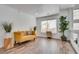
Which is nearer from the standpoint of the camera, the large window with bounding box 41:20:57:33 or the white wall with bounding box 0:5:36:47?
the white wall with bounding box 0:5:36:47

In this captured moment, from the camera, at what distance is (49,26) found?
2.41 m

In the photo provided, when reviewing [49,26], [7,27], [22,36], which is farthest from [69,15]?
[7,27]

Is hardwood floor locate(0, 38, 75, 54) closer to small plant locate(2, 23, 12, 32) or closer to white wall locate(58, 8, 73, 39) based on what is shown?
white wall locate(58, 8, 73, 39)

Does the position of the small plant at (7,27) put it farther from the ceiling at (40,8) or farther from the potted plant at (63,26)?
the potted plant at (63,26)

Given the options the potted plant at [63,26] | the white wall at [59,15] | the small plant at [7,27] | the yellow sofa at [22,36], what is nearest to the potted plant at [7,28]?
the small plant at [7,27]

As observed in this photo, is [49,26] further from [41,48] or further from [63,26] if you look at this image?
[41,48]

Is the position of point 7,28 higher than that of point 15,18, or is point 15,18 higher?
point 15,18

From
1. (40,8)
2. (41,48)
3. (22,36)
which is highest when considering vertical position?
(40,8)

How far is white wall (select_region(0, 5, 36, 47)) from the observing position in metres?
2.22

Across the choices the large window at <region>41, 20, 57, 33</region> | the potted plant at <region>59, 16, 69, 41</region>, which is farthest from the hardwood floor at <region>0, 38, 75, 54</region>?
the large window at <region>41, 20, 57, 33</region>

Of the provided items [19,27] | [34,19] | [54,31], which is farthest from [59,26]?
[19,27]

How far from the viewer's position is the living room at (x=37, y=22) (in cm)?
224

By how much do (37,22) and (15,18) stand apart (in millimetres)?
498
